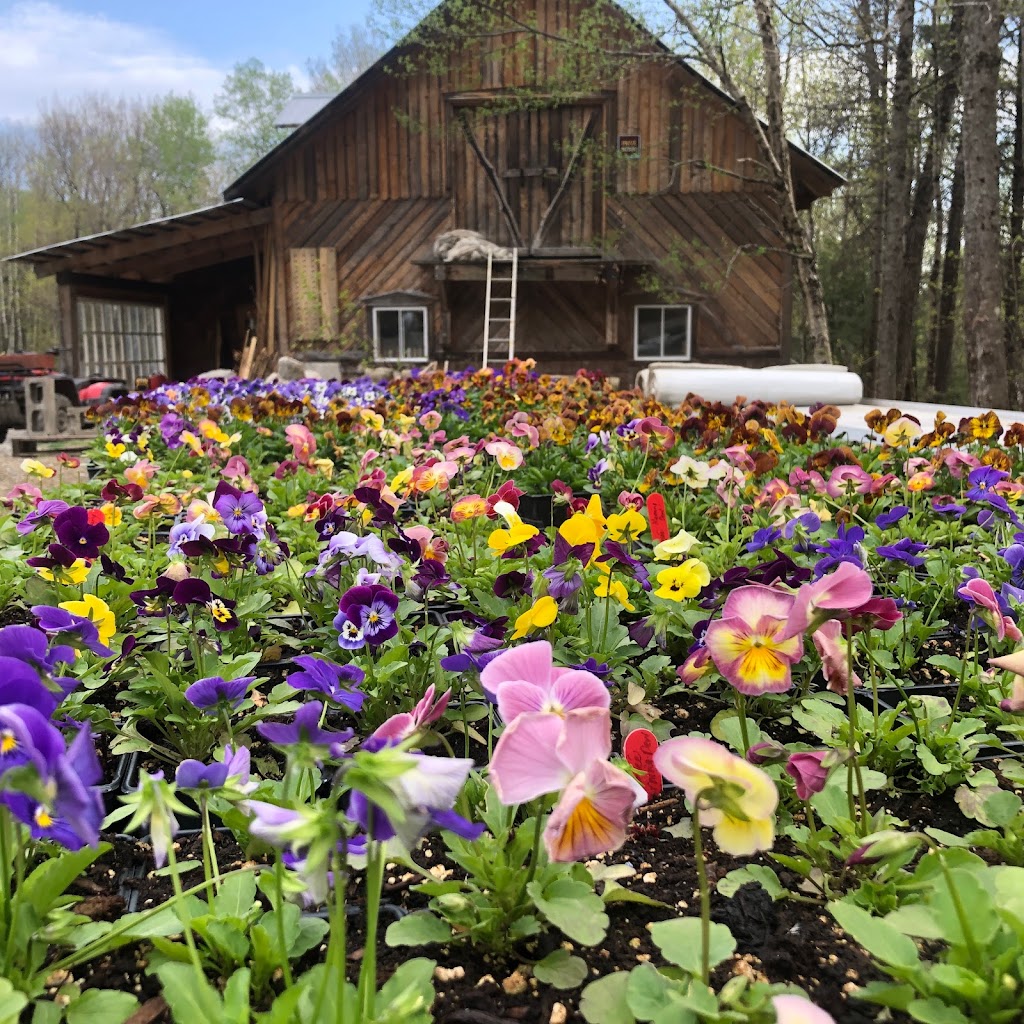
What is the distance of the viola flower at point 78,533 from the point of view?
1.88 metres

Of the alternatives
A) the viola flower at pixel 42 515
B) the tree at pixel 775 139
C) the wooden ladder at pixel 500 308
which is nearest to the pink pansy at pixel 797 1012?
the viola flower at pixel 42 515

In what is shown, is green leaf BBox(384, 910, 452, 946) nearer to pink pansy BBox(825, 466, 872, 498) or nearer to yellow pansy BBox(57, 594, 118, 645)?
yellow pansy BBox(57, 594, 118, 645)

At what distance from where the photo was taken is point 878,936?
0.98 meters

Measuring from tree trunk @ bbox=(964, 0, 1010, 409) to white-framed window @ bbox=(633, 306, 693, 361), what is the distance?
5422mm

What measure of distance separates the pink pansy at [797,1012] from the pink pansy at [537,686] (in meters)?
0.28

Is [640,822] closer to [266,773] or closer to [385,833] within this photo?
[266,773]

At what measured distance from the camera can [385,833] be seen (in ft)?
2.65

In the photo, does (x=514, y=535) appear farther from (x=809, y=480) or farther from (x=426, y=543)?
(x=809, y=480)

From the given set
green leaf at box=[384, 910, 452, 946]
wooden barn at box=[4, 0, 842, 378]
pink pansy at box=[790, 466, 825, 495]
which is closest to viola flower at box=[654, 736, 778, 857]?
green leaf at box=[384, 910, 452, 946]

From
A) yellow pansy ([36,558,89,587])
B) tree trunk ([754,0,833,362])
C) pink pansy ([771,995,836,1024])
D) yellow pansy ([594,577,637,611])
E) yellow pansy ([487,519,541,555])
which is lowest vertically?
pink pansy ([771,995,836,1024])

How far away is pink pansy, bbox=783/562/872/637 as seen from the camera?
0.99 m

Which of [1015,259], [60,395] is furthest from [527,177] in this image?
[1015,259]

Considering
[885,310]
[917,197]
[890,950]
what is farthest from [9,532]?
[917,197]

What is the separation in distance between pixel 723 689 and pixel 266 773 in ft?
3.24
